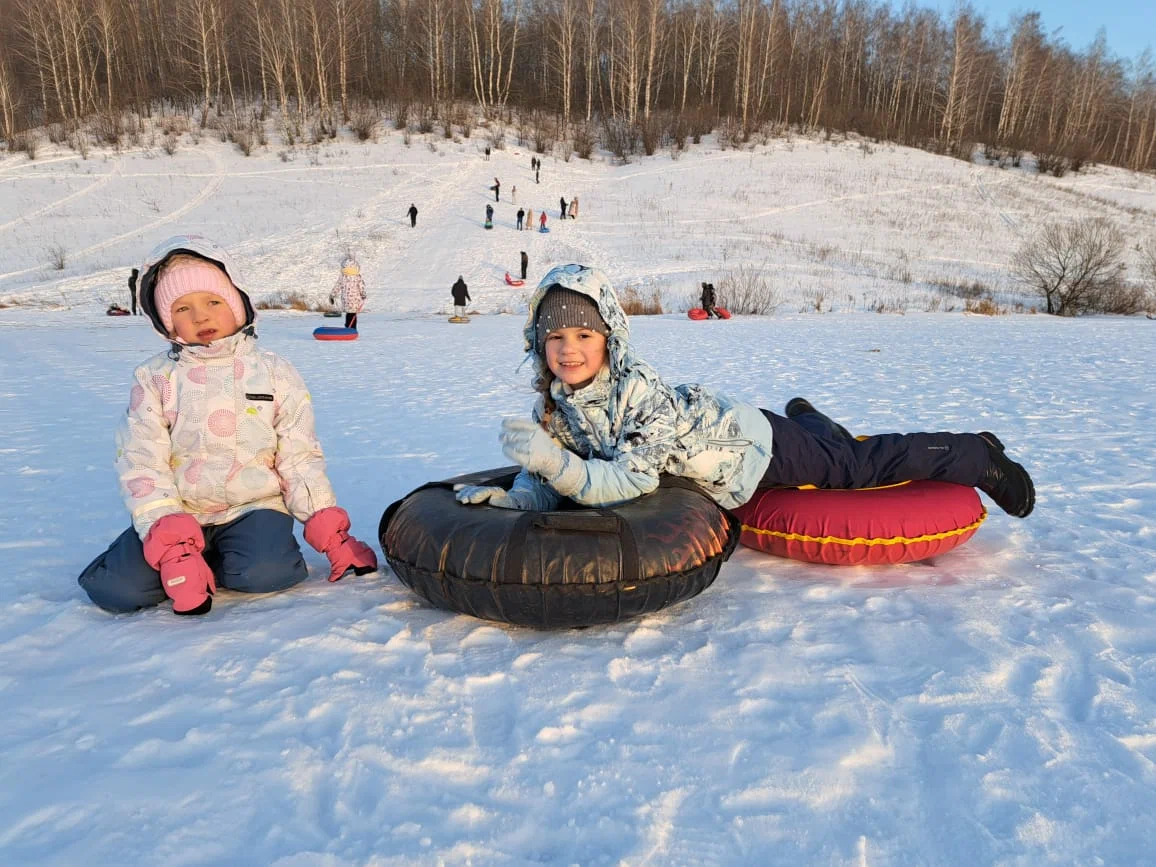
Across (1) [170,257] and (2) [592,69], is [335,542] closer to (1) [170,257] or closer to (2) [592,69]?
(1) [170,257]

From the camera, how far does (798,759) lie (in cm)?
162

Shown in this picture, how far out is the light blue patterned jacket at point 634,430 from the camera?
8.01 feet

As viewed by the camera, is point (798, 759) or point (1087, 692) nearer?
point (798, 759)

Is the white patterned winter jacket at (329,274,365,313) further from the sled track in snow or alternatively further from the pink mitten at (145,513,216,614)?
the sled track in snow

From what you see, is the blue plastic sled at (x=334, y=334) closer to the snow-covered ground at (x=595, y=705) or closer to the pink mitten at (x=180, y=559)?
the snow-covered ground at (x=595, y=705)

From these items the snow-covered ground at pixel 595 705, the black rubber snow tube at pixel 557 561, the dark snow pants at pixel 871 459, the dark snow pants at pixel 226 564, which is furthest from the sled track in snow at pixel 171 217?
the dark snow pants at pixel 871 459

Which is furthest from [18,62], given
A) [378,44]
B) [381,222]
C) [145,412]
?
[145,412]

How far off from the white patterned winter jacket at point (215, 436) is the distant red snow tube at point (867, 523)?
1799 millimetres

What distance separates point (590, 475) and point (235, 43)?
45177 mm

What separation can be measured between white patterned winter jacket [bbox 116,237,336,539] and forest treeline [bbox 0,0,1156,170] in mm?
34392

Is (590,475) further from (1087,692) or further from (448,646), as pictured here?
(1087,692)

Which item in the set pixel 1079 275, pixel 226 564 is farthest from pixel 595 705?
pixel 1079 275

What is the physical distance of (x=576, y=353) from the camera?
2.52m

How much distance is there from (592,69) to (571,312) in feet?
135
